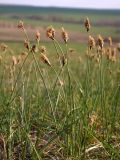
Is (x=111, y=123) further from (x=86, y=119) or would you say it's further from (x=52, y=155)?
(x=52, y=155)

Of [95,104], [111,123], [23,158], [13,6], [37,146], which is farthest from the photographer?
[13,6]

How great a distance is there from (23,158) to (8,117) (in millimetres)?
423

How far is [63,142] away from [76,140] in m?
0.13

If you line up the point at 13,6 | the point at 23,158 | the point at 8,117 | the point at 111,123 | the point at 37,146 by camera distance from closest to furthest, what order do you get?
the point at 23,158, the point at 37,146, the point at 8,117, the point at 111,123, the point at 13,6

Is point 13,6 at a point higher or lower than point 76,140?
lower

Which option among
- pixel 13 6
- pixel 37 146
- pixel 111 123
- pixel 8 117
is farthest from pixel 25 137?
pixel 13 6

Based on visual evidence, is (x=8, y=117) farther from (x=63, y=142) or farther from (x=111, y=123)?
(x=111, y=123)

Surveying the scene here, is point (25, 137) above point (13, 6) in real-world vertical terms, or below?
above

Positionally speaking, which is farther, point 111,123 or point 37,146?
point 111,123

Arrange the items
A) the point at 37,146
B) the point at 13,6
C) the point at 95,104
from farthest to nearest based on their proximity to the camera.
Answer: the point at 13,6
the point at 95,104
the point at 37,146

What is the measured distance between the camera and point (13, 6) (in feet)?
411

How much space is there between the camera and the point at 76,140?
8.40ft

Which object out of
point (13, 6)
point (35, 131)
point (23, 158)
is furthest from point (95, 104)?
point (13, 6)

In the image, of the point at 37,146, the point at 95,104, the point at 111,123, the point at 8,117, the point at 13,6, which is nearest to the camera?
the point at 37,146
